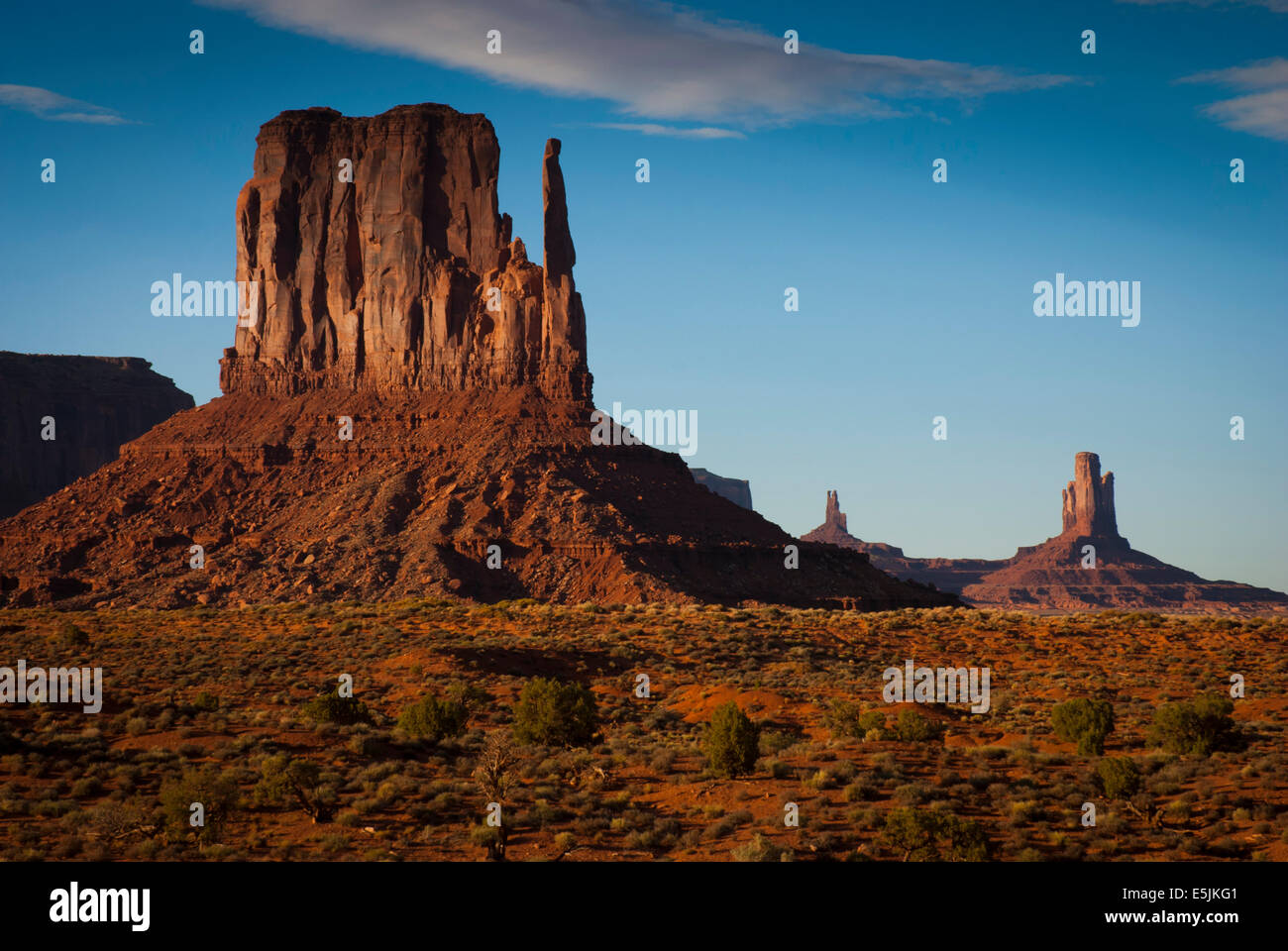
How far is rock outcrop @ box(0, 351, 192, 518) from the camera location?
15500 cm

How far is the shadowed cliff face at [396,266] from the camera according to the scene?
9688 cm

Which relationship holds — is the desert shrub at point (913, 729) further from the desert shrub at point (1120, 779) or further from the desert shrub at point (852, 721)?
the desert shrub at point (1120, 779)

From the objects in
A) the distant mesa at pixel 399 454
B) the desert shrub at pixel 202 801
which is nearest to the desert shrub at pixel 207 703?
the desert shrub at pixel 202 801

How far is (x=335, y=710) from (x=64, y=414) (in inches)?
5778

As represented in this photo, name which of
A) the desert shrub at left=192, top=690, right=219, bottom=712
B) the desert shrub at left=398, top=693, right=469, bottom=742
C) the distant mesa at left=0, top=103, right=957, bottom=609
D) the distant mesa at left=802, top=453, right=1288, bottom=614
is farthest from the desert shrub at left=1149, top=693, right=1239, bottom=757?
the distant mesa at left=802, top=453, right=1288, bottom=614

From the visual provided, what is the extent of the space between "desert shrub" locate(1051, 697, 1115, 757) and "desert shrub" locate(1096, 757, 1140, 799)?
12.8 ft

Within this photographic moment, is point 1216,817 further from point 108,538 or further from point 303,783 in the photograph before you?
point 108,538

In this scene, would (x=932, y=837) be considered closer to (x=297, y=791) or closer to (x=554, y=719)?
(x=297, y=791)

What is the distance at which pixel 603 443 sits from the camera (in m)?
89.8

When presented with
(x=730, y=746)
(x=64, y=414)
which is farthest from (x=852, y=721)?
(x=64, y=414)

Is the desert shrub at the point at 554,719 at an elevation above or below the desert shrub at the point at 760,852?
above

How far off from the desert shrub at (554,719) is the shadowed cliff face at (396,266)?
211ft
